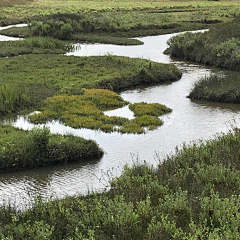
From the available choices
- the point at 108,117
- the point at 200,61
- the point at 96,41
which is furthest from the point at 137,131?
the point at 96,41

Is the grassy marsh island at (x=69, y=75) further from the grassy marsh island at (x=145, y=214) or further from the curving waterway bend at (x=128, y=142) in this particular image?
the grassy marsh island at (x=145, y=214)

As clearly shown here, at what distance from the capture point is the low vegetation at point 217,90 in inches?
926

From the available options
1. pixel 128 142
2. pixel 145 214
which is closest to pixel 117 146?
pixel 128 142

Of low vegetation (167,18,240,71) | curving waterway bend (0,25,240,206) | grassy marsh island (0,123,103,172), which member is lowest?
curving waterway bend (0,25,240,206)

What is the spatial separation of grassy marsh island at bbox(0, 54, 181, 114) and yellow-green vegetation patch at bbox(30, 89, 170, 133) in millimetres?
1158

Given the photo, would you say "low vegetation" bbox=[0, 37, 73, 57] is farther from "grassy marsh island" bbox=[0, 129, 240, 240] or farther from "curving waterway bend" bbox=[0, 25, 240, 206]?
"grassy marsh island" bbox=[0, 129, 240, 240]

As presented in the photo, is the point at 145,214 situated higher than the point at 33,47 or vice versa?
the point at 145,214

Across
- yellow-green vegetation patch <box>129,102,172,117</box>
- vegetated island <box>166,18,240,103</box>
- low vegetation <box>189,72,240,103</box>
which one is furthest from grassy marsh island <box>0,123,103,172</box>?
vegetated island <box>166,18,240,103</box>

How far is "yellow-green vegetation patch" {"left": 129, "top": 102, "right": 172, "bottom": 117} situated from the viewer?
20766 millimetres

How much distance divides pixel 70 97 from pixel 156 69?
8.87 metres

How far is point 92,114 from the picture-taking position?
20.3 m

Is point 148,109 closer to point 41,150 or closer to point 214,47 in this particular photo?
point 41,150

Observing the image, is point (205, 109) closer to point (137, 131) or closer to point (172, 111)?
point (172, 111)

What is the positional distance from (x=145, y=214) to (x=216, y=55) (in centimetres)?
2665
